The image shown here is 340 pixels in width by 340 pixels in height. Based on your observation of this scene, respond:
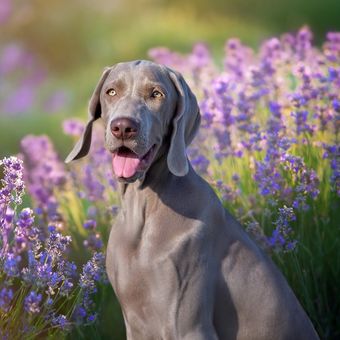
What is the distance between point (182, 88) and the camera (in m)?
3.32

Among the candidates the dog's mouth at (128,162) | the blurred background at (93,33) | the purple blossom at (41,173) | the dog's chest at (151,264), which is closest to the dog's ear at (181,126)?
the dog's mouth at (128,162)

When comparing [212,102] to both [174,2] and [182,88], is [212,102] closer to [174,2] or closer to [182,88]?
[182,88]

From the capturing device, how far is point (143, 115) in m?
3.16

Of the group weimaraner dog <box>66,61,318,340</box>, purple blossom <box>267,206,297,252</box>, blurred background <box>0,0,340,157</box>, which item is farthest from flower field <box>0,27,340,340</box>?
blurred background <box>0,0,340,157</box>

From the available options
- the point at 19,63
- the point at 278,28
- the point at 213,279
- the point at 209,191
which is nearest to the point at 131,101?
the point at 209,191

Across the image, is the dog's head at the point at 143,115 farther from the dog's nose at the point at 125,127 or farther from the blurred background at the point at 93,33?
the blurred background at the point at 93,33

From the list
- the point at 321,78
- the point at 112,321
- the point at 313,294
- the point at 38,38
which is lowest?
the point at 112,321

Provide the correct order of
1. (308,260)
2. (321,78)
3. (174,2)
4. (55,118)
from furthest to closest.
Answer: (174,2)
(55,118)
(321,78)
(308,260)

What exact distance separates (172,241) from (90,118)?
0.69 m

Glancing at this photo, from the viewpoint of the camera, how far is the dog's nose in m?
3.08

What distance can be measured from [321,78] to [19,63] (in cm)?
935

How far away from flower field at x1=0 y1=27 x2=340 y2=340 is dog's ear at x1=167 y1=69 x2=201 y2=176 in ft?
1.89

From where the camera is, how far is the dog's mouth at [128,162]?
317 centimetres

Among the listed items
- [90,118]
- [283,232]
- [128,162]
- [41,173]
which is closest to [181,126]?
[128,162]
